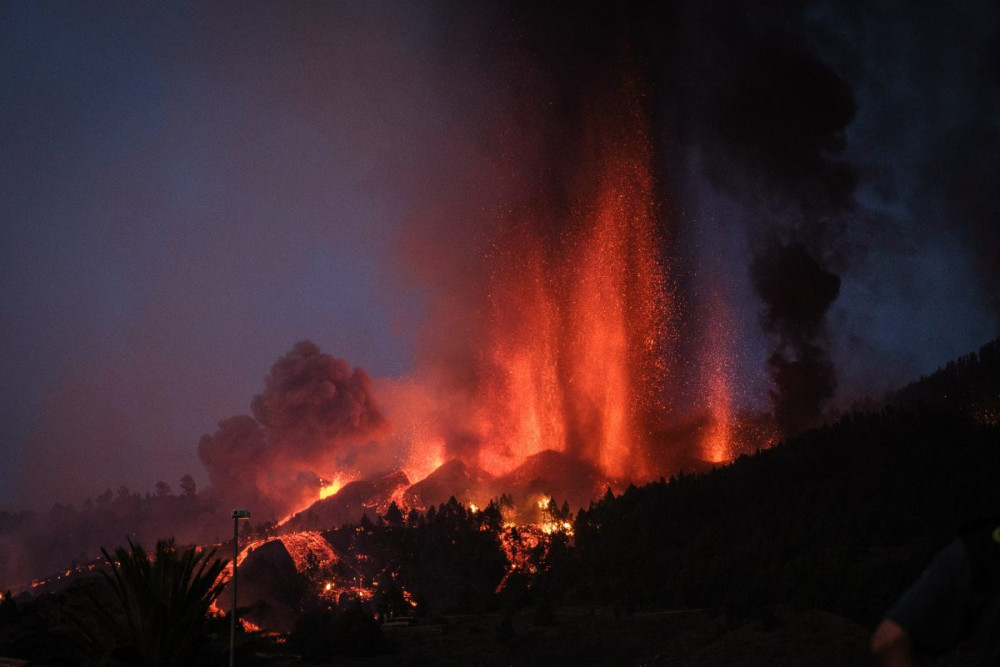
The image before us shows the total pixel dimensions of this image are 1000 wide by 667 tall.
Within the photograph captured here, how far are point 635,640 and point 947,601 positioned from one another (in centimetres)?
6518

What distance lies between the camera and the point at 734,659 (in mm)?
51094

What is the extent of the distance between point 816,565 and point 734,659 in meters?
23.5

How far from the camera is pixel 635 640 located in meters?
63.3

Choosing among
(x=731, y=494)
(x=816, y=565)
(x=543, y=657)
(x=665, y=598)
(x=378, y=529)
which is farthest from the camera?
(x=378, y=529)

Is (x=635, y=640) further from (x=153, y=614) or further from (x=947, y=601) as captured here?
(x=947, y=601)

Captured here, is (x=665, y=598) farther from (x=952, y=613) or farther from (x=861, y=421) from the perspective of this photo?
(x=952, y=613)

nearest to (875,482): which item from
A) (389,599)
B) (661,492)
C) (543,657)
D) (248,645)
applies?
(661,492)

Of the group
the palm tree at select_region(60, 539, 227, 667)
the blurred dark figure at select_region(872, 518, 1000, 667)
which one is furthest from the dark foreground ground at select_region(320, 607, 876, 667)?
the blurred dark figure at select_region(872, 518, 1000, 667)

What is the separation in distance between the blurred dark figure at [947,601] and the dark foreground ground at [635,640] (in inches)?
1976

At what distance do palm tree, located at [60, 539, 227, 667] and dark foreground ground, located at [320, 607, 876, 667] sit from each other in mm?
39048

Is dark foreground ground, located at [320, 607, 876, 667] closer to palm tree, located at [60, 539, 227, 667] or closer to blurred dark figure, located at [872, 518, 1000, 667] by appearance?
palm tree, located at [60, 539, 227, 667]

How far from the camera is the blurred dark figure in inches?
145

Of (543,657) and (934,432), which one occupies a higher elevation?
(934,432)

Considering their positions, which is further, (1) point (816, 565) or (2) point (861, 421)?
(2) point (861, 421)
